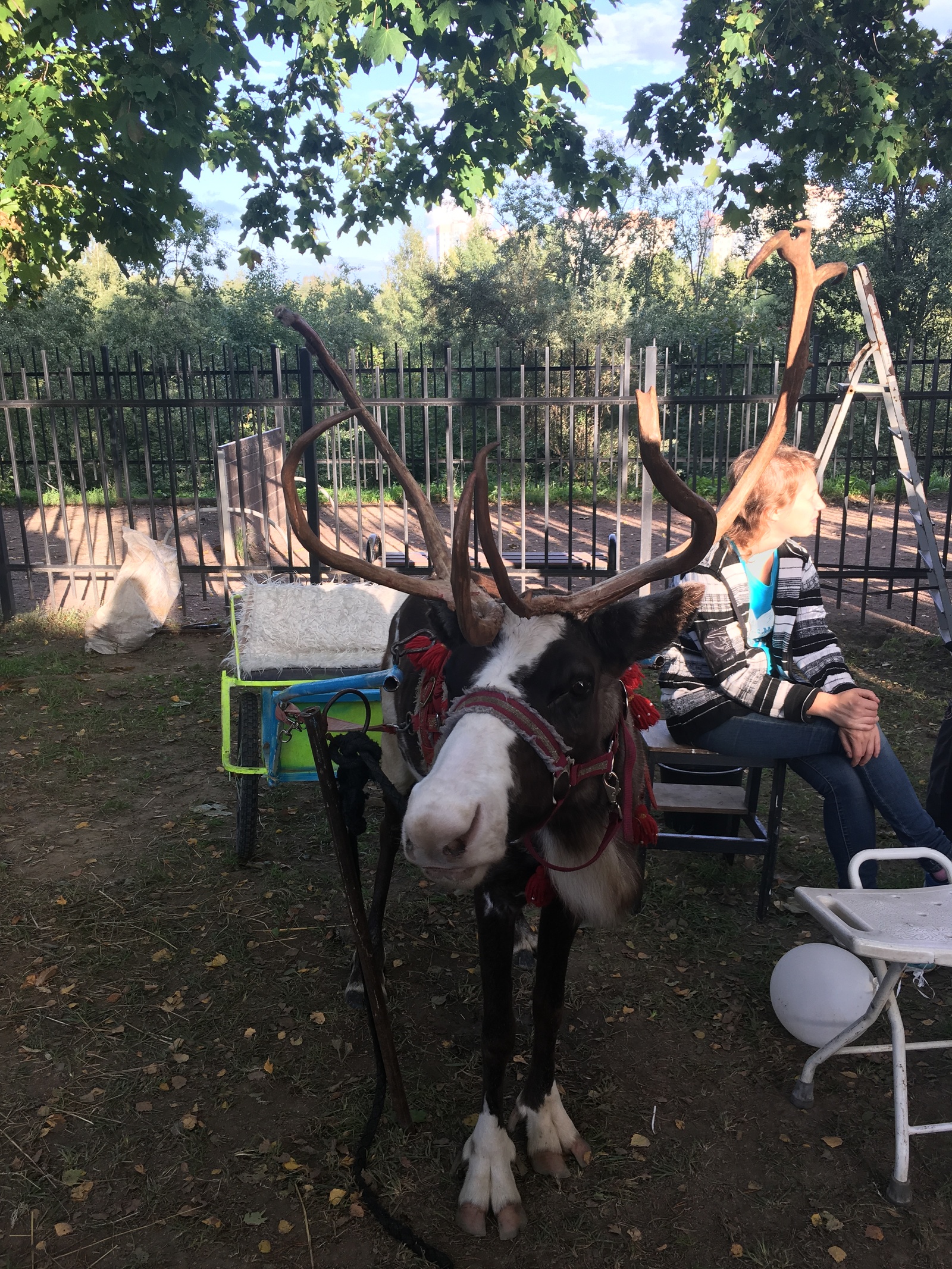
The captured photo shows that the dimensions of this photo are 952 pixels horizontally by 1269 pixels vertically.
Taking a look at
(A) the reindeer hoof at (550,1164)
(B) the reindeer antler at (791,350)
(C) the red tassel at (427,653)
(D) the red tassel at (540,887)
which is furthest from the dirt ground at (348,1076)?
(B) the reindeer antler at (791,350)

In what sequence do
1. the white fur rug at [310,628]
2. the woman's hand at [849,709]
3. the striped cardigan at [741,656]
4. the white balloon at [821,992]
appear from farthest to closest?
the white fur rug at [310,628], the striped cardigan at [741,656], the woman's hand at [849,709], the white balloon at [821,992]

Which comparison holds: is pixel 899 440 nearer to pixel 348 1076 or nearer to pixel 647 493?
pixel 647 493

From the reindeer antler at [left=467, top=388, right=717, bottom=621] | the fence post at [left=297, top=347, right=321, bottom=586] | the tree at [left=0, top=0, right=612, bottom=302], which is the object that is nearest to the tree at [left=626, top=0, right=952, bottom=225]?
the tree at [left=0, top=0, right=612, bottom=302]

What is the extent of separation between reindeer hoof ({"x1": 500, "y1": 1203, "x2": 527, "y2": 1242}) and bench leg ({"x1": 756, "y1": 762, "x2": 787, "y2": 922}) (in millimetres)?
1795

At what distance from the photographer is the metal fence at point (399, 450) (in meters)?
7.79

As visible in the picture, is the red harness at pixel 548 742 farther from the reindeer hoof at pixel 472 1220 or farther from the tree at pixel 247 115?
the tree at pixel 247 115

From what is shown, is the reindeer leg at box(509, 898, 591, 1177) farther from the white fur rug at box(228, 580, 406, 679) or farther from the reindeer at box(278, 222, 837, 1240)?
the white fur rug at box(228, 580, 406, 679)

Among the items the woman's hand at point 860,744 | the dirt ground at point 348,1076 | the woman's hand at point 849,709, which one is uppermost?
the woman's hand at point 849,709

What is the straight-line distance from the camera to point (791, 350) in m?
2.40

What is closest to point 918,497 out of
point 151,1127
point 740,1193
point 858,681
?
point 858,681

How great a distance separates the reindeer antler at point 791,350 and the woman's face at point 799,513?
707mm

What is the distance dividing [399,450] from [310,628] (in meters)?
11.4

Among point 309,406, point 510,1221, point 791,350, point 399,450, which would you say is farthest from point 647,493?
point 399,450

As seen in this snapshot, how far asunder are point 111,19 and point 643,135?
16.7 ft
